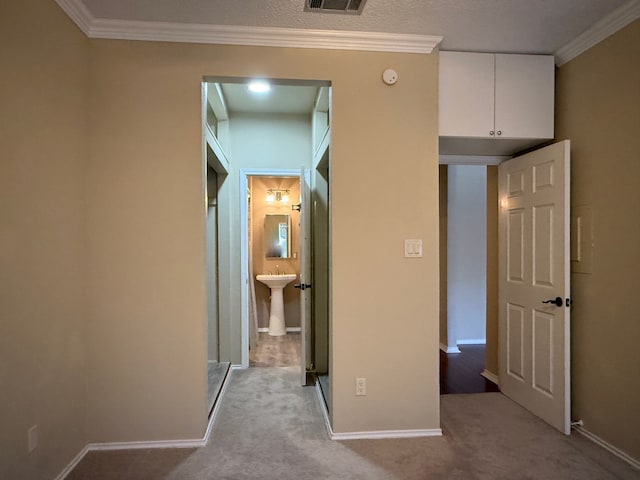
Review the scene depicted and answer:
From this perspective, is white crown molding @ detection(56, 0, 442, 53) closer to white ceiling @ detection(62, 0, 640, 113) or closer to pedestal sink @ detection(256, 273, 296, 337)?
white ceiling @ detection(62, 0, 640, 113)

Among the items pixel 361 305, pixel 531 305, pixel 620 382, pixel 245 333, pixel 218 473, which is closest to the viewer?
pixel 218 473

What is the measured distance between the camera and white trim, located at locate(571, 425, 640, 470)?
2146 millimetres

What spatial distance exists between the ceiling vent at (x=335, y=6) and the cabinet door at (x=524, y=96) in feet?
3.89

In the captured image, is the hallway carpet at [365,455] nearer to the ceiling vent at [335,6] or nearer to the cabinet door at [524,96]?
the cabinet door at [524,96]

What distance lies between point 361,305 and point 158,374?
1.38m

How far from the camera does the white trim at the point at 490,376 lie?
347cm

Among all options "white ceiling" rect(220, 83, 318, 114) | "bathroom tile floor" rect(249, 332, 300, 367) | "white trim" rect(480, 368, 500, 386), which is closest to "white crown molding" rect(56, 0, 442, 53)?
"white ceiling" rect(220, 83, 318, 114)

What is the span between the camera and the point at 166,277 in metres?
2.36

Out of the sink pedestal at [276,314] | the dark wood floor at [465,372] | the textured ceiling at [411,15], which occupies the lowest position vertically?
the dark wood floor at [465,372]

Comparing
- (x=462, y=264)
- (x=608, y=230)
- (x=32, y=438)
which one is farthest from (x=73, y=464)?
(x=462, y=264)

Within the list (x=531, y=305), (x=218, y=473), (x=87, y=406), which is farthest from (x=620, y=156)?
(x=87, y=406)

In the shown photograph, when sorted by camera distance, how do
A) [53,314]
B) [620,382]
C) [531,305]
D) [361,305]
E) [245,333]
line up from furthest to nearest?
[245,333], [531,305], [361,305], [620,382], [53,314]

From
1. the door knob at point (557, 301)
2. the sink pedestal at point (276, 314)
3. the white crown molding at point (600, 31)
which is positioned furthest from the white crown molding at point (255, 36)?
the sink pedestal at point (276, 314)

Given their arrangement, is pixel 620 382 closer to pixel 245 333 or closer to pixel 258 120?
pixel 245 333
